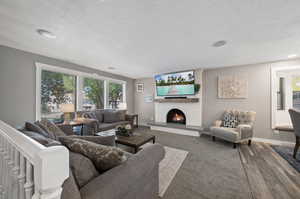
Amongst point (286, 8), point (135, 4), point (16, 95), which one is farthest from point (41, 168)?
point (16, 95)

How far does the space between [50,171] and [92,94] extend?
13.6 feet

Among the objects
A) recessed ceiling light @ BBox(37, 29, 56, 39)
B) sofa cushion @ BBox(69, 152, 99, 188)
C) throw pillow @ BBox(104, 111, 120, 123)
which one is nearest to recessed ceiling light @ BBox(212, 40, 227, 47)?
sofa cushion @ BBox(69, 152, 99, 188)

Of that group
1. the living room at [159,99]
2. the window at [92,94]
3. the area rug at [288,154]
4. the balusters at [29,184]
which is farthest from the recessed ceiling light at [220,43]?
the window at [92,94]

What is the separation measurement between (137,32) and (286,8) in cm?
193

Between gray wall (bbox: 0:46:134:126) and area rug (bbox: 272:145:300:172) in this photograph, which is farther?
gray wall (bbox: 0:46:134:126)

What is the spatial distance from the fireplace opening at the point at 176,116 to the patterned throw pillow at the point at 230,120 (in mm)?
1376

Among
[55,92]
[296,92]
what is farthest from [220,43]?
[55,92]

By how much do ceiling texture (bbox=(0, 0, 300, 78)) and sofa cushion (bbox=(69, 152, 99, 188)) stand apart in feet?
5.33

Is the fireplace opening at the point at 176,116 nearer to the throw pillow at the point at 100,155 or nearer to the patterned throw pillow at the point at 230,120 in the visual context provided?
the patterned throw pillow at the point at 230,120

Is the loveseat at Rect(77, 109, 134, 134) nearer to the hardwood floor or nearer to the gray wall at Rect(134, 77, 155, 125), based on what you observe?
the gray wall at Rect(134, 77, 155, 125)

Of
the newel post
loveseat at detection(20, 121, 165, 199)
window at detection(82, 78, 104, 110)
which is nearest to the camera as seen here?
the newel post

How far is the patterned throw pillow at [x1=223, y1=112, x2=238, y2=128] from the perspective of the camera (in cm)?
328

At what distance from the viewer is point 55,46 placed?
2422 millimetres

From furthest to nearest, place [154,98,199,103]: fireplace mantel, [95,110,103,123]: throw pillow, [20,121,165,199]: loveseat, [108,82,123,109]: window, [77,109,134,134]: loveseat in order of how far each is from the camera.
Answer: [108,82,123,109]: window → [154,98,199,103]: fireplace mantel → [95,110,103,123]: throw pillow → [77,109,134,134]: loveseat → [20,121,165,199]: loveseat
